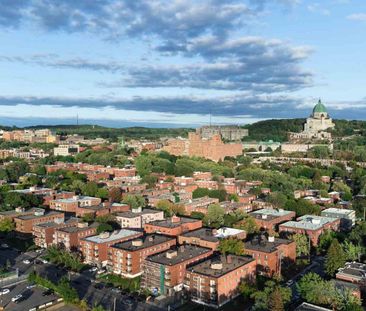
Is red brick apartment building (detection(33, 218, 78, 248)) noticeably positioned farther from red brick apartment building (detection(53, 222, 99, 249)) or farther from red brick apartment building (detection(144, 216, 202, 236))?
red brick apartment building (detection(144, 216, 202, 236))

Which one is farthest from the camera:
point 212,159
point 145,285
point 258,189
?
point 212,159

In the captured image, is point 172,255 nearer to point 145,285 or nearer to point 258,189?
point 145,285

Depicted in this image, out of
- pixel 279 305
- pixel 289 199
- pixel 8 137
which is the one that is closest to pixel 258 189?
pixel 289 199

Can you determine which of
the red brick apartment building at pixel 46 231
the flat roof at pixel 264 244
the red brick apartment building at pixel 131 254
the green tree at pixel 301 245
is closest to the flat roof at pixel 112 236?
the red brick apartment building at pixel 131 254

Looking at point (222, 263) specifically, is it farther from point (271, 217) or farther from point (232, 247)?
point (271, 217)

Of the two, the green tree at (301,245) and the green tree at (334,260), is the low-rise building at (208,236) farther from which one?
the green tree at (334,260)

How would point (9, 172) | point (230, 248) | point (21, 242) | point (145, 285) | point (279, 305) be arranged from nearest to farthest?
point (279, 305)
point (145, 285)
point (230, 248)
point (21, 242)
point (9, 172)
